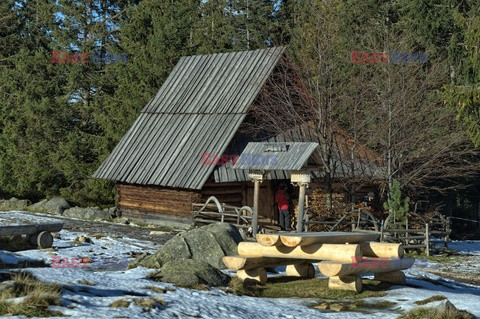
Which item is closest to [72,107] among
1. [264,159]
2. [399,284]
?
[264,159]

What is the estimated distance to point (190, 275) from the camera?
12.7 metres

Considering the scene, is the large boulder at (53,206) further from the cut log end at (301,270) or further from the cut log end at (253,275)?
the cut log end at (253,275)

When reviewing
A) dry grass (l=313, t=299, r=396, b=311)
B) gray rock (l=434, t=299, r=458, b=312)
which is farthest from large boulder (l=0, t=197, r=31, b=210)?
gray rock (l=434, t=299, r=458, b=312)

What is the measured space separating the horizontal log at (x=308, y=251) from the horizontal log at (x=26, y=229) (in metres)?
6.53

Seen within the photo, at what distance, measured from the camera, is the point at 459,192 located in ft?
125

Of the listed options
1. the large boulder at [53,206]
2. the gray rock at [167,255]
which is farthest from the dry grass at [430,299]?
the large boulder at [53,206]

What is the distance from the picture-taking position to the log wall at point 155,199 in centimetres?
2692

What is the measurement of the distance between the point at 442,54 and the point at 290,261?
895 inches

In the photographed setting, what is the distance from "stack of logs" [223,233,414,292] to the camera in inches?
515

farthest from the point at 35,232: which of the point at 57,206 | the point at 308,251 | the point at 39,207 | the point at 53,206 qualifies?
the point at 39,207

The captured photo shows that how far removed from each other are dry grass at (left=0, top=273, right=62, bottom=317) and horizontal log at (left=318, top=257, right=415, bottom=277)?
452 centimetres

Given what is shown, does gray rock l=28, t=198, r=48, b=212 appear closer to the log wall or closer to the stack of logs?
the log wall

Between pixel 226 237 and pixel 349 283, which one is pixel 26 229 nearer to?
pixel 226 237

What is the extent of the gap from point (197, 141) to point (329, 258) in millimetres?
14728
